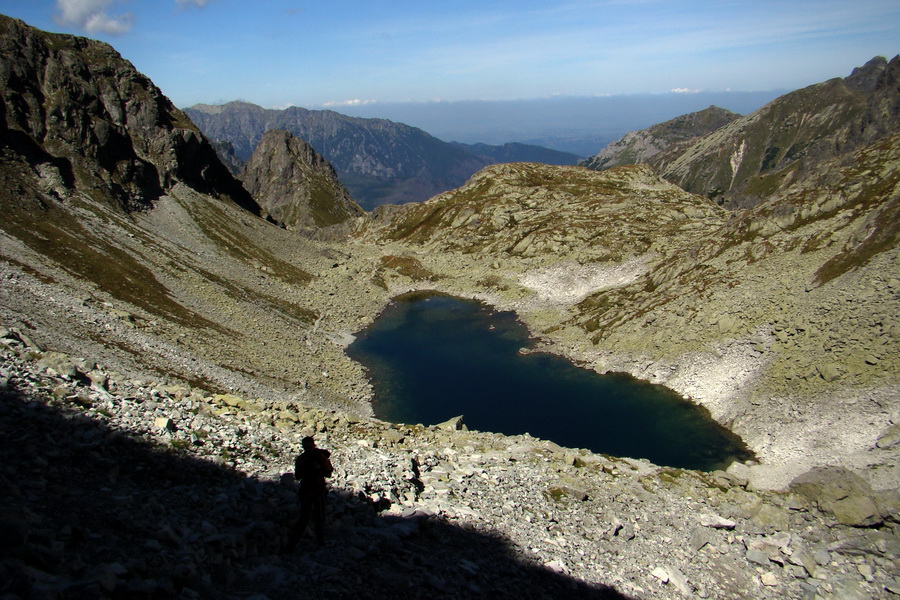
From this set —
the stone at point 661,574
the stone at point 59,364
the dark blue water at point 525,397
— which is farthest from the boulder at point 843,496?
the stone at point 59,364

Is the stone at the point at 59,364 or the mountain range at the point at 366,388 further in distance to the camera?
the stone at the point at 59,364

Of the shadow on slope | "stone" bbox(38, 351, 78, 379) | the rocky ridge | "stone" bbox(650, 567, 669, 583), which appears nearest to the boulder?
the rocky ridge

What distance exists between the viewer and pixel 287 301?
88062 mm

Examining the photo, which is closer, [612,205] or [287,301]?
[287,301]

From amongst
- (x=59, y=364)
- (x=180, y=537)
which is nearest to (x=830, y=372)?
(x=180, y=537)

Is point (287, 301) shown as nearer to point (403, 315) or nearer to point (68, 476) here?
point (403, 315)

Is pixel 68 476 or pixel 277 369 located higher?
pixel 68 476

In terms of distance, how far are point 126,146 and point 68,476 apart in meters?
101

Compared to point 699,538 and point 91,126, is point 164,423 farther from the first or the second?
point 91,126

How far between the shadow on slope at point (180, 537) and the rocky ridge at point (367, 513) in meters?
0.07

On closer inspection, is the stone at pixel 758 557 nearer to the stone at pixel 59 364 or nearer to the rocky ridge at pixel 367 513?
the rocky ridge at pixel 367 513

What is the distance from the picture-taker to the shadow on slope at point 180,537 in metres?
11.3

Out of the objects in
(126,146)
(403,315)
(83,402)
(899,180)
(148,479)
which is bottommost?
(403,315)

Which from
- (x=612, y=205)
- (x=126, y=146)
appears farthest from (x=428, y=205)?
(x=126, y=146)
